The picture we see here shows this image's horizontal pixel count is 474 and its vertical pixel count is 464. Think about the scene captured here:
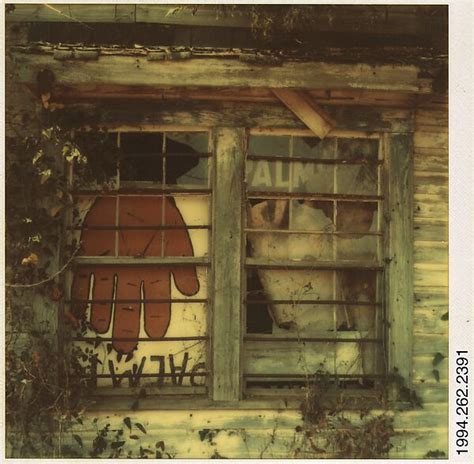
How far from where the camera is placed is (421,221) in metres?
4.40

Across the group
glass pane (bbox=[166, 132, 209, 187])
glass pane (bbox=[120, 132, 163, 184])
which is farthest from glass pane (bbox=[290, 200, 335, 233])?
glass pane (bbox=[120, 132, 163, 184])

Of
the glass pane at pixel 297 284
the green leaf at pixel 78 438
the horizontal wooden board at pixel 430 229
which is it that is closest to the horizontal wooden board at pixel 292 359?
the glass pane at pixel 297 284

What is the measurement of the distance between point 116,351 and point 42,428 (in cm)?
73

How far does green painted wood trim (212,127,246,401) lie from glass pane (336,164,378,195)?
0.75m

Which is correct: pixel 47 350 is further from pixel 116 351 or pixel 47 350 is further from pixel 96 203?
pixel 96 203

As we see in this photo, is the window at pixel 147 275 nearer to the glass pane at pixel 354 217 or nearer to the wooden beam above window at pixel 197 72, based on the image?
the wooden beam above window at pixel 197 72

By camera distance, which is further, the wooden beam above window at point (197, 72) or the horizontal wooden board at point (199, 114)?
the horizontal wooden board at point (199, 114)

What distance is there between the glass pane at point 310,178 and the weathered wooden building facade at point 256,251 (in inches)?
0.4

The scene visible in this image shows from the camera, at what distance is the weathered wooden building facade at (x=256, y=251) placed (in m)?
4.29

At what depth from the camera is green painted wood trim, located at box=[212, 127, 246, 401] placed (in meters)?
4.28

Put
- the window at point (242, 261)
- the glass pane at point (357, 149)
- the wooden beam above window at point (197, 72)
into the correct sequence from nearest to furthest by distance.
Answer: the wooden beam above window at point (197, 72) → the window at point (242, 261) → the glass pane at point (357, 149)

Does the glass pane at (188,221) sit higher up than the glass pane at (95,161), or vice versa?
the glass pane at (95,161)
